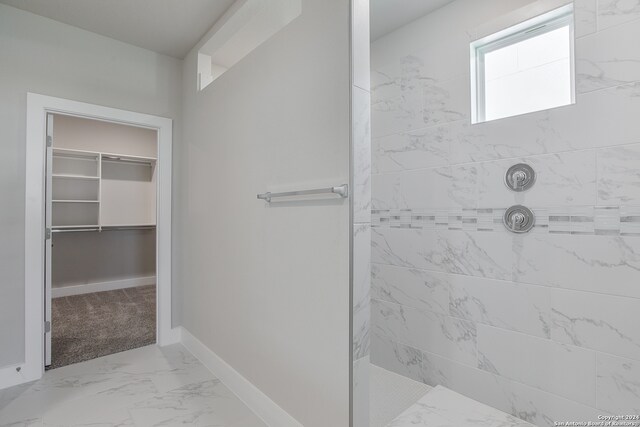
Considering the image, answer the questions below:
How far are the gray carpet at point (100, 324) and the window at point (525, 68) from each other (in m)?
3.21

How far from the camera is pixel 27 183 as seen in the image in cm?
212

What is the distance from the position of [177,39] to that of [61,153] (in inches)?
104

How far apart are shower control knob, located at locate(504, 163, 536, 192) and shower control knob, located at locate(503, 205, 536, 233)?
0.35 ft

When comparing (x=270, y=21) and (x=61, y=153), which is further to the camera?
(x=61, y=153)

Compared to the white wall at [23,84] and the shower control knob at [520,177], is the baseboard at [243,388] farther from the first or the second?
the shower control knob at [520,177]

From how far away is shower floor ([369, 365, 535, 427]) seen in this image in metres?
1.64

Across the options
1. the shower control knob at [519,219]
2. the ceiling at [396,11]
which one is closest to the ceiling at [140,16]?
the ceiling at [396,11]

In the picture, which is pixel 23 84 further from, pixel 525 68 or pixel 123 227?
pixel 525 68

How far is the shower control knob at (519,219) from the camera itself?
1.63 metres

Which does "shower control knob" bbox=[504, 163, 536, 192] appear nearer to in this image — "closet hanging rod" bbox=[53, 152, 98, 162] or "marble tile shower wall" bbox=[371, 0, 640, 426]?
"marble tile shower wall" bbox=[371, 0, 640, 426]

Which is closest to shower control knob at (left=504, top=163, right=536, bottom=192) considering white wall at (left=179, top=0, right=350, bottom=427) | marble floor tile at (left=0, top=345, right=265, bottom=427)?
white wall at (left=179, top=0, right=350, bottom=427)

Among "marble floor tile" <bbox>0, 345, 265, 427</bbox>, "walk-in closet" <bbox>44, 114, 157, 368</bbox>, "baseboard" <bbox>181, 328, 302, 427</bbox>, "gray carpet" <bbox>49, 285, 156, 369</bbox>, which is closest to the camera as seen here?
"baseboard" <bbox>181, 328, 302, 427</bbox>

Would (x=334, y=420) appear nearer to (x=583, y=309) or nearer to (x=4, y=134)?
(x=583, y=309)

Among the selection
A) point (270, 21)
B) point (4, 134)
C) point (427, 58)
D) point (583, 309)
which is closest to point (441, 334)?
point (583, 309)
